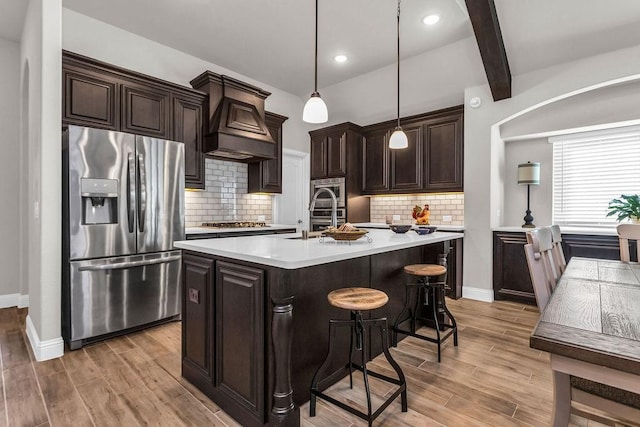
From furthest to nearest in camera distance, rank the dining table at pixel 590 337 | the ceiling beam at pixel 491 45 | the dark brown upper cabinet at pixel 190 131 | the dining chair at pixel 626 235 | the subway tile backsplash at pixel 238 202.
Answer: the subway tile backsplash at pixel 238 202
the dark brown upper cabinet at pixel 190 131
the ceiling beam at pixel 491 45
the dining chair at pixel 626 235
the dining table at pixel 590 337

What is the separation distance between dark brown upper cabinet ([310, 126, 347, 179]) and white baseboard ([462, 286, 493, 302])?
2.51m

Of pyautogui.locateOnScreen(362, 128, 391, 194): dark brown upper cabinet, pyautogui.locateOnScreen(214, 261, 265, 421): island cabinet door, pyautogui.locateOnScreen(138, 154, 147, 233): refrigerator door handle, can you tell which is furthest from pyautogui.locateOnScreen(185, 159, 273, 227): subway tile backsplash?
pyautogui.locateOnScreen(214, 261, 265, 421): island cabinet door

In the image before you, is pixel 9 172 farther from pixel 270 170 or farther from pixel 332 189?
pixel 332 189

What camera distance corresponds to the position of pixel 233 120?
4.20m

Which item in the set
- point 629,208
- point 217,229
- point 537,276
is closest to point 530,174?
point 629,208

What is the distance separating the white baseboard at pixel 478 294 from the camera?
Result: 4172mm

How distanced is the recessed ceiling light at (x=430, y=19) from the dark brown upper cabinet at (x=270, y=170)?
241cm

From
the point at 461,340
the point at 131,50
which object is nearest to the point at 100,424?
the point at 461,340

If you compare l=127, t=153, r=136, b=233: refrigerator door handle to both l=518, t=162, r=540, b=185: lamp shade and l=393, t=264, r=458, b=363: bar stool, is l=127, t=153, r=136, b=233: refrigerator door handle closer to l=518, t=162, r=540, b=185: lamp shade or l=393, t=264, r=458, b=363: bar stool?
l=393, t=264, r=458, b=363: bar stool

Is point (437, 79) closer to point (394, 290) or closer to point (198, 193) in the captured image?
point (394, 290)

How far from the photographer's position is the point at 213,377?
1949 mm

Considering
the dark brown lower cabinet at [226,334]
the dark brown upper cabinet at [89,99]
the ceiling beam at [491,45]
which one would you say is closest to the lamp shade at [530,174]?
the ceiling beam at [491,45]

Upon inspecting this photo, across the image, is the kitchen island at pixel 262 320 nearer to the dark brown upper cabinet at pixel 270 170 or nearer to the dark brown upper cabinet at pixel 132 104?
the dark brown upper cabinet at pixel 132 104

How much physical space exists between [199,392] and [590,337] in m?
2.07
